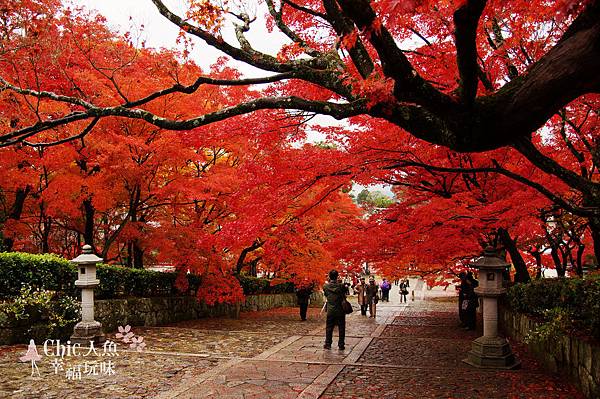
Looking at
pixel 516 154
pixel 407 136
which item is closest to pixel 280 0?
pixel 407 136

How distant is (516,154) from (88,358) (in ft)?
30.7

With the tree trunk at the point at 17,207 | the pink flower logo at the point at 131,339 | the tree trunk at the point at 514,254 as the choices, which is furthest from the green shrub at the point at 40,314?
the tree trunk at the point at 514,254

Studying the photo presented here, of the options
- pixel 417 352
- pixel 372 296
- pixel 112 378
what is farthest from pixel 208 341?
pixel 372 296

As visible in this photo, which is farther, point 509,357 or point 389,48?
point 509,357

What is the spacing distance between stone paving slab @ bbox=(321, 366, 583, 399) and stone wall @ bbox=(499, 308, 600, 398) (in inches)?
9.3

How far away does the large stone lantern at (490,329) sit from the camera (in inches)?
348

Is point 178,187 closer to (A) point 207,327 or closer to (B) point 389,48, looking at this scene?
(A) point 207,327

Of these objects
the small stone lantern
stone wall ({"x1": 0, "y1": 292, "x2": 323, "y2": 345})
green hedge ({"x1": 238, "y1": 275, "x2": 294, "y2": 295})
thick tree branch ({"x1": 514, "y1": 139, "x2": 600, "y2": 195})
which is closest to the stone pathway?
stone wall ({"x1": 0, "y1": 292, "x2": 323, "y2": 345})

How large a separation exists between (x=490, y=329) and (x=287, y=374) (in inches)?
163

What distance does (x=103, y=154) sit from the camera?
12758 millimetres

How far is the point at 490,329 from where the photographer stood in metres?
9.21

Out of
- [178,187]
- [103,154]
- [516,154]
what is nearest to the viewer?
[516,154]

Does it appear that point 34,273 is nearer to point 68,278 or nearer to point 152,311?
point 68,278

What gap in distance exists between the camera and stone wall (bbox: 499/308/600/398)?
6227 millimetres
